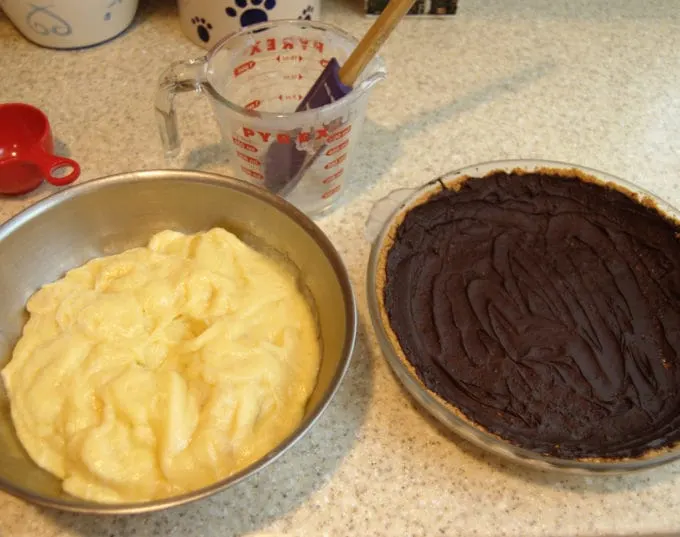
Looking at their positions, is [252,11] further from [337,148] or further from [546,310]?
[546,310]

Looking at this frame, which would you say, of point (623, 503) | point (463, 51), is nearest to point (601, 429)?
point (623, 503)

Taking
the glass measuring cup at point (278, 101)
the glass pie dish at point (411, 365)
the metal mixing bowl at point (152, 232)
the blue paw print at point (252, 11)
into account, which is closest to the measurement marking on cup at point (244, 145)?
the glass measuring cup at point (278, 101)

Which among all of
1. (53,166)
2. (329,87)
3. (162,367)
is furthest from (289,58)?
(162,367)

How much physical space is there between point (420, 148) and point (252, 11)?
17.0 inches

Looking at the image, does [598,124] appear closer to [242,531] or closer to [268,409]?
[268,409]

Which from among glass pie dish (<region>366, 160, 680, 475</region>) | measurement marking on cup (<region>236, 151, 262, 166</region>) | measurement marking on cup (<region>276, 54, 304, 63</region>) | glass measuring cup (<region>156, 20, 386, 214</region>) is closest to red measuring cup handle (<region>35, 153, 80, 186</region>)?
glass measuring cup (<region>156, 20, 386, 214</region>)

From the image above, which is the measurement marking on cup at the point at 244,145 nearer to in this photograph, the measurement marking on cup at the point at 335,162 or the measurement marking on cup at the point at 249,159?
the measurement marking on cup at the point at 249,159

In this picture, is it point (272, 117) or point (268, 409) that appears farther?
point (272, 117)

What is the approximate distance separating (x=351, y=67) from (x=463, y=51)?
0.60 metres

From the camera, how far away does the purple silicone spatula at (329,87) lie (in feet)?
2.85

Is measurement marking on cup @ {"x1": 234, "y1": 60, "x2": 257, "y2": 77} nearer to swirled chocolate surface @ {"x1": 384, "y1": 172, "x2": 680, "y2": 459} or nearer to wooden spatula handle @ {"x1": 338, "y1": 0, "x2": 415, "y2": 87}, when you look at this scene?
wooden spatula handle @ {"x1": 338, "y1": 0, "x2": 415, "y2": 87}

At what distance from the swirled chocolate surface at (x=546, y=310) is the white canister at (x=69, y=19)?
32.6 inches

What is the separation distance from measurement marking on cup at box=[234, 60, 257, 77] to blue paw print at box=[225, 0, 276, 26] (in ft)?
0.67

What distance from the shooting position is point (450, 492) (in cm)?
76
